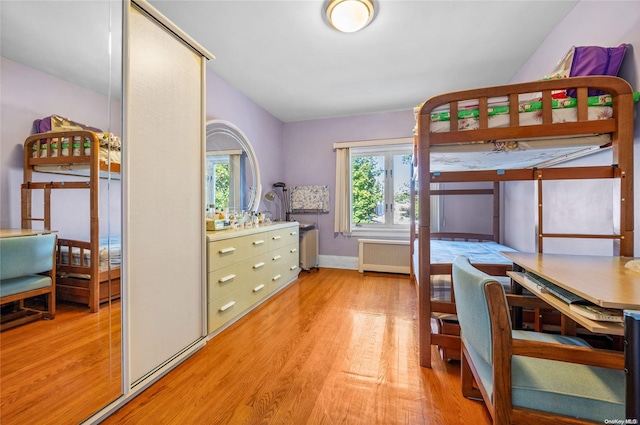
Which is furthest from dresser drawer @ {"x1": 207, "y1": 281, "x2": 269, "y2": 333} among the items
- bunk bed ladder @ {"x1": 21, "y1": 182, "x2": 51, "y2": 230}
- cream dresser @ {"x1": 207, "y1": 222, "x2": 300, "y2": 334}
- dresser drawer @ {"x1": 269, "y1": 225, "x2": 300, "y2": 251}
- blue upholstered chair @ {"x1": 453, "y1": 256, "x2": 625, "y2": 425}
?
blue upholstered chair @ {"x1": 453, "y1": 256, "x2": 625, "y2": 425}

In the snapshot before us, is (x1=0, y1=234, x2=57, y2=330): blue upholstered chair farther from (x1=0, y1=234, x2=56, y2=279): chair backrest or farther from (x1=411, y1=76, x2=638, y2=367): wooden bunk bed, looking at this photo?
(x1=411, y1=76, x2=638, y2=367): wooden bunk bed

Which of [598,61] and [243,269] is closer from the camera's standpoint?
[598,61]

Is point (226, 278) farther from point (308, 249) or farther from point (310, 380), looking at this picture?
point (308, 249)

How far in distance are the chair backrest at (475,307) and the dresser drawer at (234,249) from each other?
5.63 ft

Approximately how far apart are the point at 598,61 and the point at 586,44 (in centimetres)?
52

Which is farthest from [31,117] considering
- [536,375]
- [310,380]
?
[536,375]

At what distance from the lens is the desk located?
0.55 metres

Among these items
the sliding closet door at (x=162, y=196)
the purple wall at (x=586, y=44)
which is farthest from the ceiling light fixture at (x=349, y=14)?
the purple wall at (x=586, y=44)

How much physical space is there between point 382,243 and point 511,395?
2.99m

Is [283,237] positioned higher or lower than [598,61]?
lower

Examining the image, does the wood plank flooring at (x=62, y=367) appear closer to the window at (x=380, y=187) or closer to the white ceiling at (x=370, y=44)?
the white ceiling at (x=370, y=44)

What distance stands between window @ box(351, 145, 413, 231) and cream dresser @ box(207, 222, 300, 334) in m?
1.38

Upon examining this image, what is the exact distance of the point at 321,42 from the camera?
221 cm

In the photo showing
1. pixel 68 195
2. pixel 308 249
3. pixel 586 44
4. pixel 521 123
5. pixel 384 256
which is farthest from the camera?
pixel 308 249
